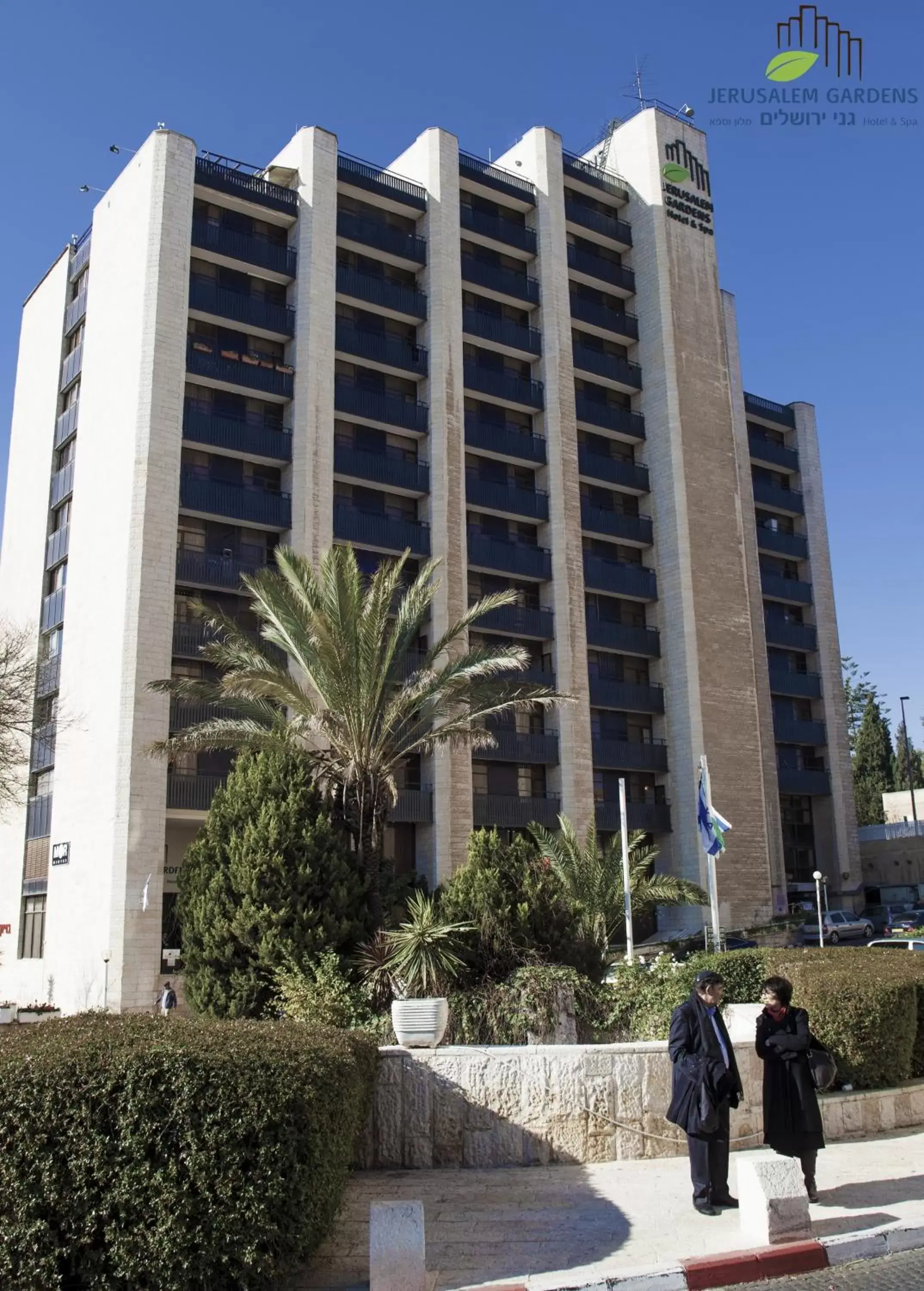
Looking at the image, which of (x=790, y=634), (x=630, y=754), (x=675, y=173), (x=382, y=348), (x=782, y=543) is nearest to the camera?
(x=382, y=348)

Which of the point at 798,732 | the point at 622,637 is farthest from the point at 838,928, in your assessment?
the point at 622,637

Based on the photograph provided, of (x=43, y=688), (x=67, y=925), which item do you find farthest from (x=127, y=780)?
(x=43, y=688)

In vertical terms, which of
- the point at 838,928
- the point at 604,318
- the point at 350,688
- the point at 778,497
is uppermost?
the point at 604,318

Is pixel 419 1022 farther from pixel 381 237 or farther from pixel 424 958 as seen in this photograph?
pixel 381 237

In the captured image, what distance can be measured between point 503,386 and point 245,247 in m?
10.7

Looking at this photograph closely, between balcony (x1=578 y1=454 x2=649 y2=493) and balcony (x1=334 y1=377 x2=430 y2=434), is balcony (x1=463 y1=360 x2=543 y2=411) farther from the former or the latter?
balcony (x1=578 y1=454 x2=649 y2=493)

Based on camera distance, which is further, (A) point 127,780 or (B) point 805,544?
(B) point 805,544

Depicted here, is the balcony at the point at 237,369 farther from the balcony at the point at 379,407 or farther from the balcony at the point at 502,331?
the balcony at the point at 502,331

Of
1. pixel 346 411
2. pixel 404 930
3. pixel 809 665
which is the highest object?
pixel 346 411

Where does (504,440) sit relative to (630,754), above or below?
above

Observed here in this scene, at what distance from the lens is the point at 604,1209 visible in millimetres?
8617

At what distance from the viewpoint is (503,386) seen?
141ft

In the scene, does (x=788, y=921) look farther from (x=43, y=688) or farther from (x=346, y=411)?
(x=43, y=688)

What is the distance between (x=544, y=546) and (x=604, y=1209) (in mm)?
35125
